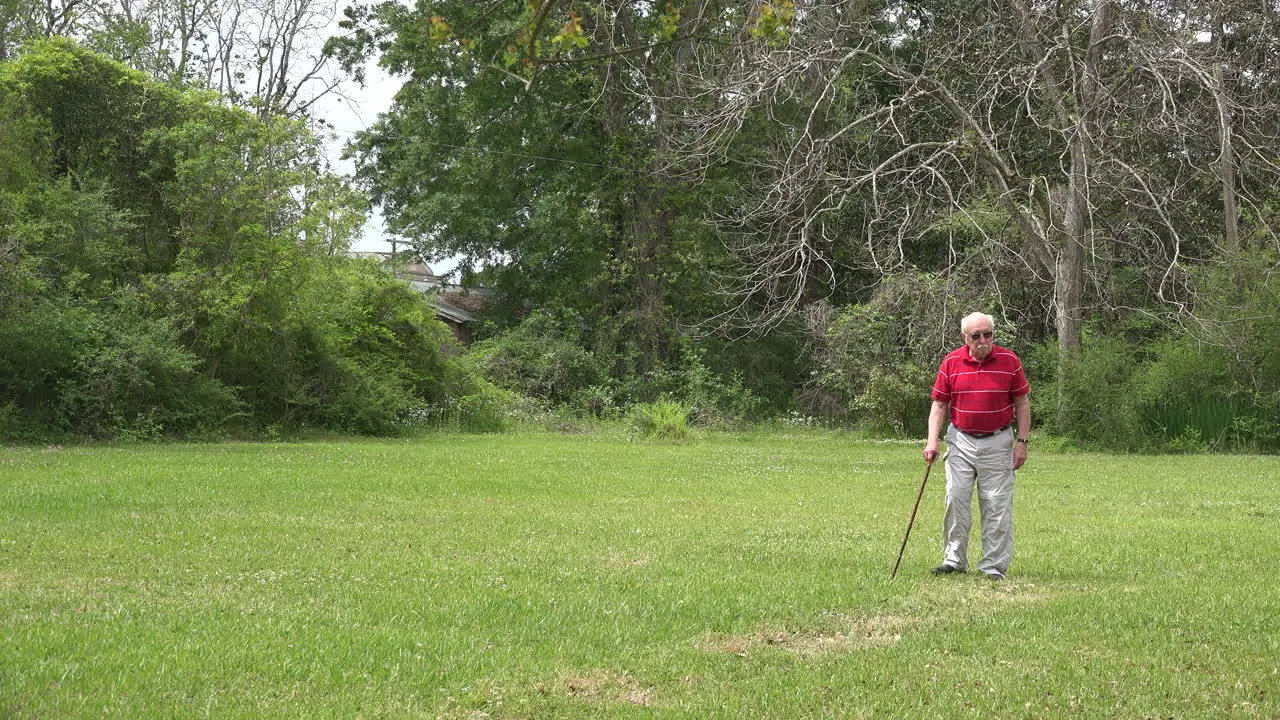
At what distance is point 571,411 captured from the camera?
39.1 m

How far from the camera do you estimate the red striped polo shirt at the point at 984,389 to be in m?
10.1

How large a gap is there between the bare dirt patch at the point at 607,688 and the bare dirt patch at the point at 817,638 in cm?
80

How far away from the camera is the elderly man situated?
9961mm

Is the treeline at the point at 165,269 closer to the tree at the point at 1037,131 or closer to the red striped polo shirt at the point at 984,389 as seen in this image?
the tree at the point at 1037,131

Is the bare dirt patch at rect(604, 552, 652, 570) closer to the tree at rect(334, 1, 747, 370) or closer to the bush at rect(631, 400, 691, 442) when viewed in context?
the bush at rect(631, 400, 691, 442)

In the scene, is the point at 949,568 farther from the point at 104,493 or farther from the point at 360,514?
the point at 104,493

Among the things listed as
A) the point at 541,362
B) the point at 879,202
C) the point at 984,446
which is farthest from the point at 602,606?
the point at 541,362

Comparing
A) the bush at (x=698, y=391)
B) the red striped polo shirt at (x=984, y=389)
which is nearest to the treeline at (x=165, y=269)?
the bush at (x=698, y=391)

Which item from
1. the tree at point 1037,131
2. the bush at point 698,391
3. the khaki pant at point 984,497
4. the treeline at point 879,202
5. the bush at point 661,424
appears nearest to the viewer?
the khaki pant at point 984,497

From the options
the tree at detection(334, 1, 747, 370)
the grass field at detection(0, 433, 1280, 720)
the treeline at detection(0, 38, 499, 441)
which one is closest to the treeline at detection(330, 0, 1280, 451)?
the tree at detection(334, 1, 747, 370)

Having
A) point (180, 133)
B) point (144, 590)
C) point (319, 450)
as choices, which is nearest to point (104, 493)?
point (144, 590)

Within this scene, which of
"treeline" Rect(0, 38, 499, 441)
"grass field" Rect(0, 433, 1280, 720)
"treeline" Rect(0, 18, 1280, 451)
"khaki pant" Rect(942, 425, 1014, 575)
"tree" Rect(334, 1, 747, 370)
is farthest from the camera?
"tree" Rect(334, 1, 747, 370)

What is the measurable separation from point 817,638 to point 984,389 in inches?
135

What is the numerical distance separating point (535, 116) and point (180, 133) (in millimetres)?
16371
